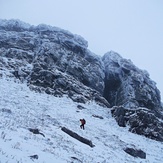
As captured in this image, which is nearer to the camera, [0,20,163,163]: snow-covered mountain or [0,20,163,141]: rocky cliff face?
[0,20,163,163]: snow-covered mountain

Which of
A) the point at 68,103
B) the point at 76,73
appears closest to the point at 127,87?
the point at 76,73

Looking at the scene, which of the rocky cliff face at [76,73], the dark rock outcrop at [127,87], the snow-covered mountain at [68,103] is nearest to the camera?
the snow-covered mountain at [68,103]

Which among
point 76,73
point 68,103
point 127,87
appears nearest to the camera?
point 68,103

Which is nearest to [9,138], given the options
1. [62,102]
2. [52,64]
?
[62,102]

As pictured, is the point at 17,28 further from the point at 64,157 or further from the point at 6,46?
the point at 64,157

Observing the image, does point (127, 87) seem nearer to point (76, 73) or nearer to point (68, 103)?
point (76, 73)

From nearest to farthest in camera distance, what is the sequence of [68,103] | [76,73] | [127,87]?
1. [68,103]
2. [76,73]
3. [127,87]

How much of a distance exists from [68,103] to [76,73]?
1667 centimetres

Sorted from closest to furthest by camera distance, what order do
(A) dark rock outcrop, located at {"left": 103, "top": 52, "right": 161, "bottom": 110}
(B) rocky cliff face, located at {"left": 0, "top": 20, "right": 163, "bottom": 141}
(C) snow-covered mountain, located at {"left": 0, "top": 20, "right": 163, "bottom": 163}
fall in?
(C) snow-covered mountain, located at {"left": 0, "top": 20, "right": 163, "bottom": 163} < (B) rocky cliff face, located at {"left": 0, "top": 20, "right": 163, "bottom": 141} < (A) dark rock outcrop, located at {"left": 103, "top": 52, "right": 161, "bottom": 110}

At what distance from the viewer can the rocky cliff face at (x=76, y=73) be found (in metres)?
42.1

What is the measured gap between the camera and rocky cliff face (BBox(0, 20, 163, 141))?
138 ft

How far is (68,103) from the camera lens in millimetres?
37062

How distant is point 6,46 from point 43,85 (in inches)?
841

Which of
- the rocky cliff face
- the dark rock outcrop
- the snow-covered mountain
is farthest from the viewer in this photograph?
the dark rock outcrop
